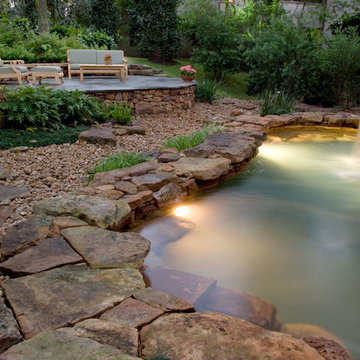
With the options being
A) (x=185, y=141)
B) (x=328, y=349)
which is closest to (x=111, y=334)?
(x=328, y=349)

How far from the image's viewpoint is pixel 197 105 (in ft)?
29.8

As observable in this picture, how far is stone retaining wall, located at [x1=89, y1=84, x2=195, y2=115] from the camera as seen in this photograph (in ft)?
25.2

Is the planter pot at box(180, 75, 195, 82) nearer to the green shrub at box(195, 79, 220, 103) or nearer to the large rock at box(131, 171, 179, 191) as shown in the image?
the green shrub at box(195, 79, 220, 103)

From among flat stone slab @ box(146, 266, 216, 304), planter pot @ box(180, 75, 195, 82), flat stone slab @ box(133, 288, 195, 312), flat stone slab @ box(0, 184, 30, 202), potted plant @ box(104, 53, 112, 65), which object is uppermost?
potted plant @ box(104, 53, 112, 65)

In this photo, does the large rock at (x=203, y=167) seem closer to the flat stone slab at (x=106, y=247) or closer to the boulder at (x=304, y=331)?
the flat stone slab at (x=106, y=247)

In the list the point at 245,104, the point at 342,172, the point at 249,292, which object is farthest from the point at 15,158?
the point at 245,104

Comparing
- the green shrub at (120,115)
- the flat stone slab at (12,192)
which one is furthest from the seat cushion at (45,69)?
the flat stone slab at (12,192)

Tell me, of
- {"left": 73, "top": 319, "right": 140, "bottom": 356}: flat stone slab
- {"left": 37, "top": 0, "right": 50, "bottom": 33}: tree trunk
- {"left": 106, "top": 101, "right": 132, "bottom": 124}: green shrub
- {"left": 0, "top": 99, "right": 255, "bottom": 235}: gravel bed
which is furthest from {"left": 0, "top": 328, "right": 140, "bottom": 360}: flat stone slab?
{"left": 37, "top": 0, "right": 50, "bottom": 33}: tree trunk

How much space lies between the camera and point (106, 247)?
8.99ft

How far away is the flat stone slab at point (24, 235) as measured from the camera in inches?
104

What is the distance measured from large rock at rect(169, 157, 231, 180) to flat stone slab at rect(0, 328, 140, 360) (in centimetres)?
285

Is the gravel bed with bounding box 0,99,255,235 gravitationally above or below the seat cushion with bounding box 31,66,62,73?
below

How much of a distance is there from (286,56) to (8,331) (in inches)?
365

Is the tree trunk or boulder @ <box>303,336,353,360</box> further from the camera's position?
the tree trunk
